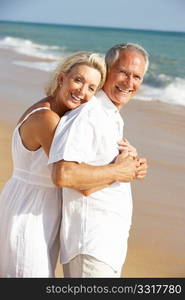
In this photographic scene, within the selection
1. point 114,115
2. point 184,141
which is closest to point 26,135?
point 114,115

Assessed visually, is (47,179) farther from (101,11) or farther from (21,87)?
(101,11)

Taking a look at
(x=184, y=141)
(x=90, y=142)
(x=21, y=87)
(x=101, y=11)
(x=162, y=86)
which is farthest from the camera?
(x=101, y=11)

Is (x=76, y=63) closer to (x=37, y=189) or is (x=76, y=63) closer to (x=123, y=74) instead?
(x=123, y=74)

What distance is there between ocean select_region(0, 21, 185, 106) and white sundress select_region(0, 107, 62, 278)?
711cm

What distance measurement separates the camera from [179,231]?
4383 mm

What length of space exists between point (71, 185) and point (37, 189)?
19 cm

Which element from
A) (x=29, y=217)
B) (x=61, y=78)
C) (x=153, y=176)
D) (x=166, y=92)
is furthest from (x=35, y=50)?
(x=29, y=217)

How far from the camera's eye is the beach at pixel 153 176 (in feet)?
12.8

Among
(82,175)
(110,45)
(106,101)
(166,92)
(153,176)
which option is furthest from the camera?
(110,45)

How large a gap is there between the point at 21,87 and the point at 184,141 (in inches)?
140

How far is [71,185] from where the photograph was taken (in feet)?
6.81

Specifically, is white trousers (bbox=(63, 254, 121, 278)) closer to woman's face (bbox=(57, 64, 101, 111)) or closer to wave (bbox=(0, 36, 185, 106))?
woman's face (bbox=(57, 64, 101, 111))

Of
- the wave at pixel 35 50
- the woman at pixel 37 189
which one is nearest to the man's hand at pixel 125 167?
the woman at pixel 37 189

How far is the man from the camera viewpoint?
81.4 inches
